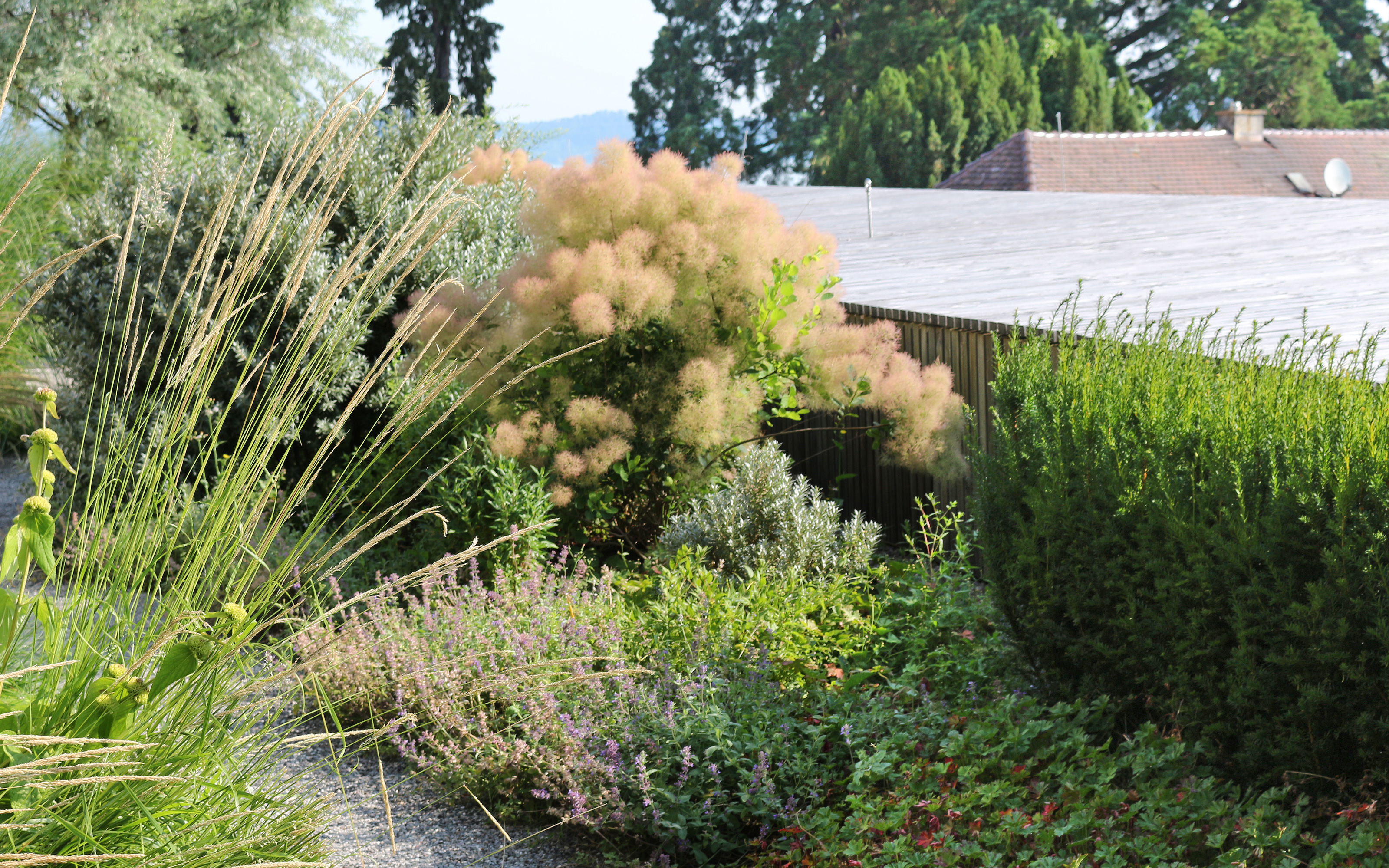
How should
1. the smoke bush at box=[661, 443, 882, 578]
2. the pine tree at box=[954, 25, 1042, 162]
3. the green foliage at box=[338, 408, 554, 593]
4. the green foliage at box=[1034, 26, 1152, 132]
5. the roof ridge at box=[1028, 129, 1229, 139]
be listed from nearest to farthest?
the smoke bush at box=[661, 443, 882, 578]
the green foliage at box=[338, 408, 554, 593]
the roof ridge at box=[1028, 129, 1229, 139]
the pine tree at box=[954, 25, 1042, 162]
the green foliage at box=[1034, 26, 1152, 132]

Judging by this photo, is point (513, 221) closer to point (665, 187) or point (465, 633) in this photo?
point (665, 187)

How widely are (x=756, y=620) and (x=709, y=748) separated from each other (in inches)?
35.7

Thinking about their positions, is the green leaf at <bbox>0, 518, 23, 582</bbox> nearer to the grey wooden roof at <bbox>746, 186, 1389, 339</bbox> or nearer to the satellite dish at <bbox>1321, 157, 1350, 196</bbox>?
the grey wooden roof at <bbox>746, 186, 1389, 339</bbox>

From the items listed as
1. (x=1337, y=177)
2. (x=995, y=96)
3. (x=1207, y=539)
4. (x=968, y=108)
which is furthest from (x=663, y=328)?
(x=968, y=108)

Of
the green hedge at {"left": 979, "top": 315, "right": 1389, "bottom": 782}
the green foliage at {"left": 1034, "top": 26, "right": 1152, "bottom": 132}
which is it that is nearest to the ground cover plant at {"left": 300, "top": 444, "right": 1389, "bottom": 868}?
the green hedge at {"left": 979, "top": 315, "right": 1389, "bottom": 782}

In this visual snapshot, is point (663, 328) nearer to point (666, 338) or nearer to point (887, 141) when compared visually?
point (666, 338)

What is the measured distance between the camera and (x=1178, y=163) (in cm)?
2253

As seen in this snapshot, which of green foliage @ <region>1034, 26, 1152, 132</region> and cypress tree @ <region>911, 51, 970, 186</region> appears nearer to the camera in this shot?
Answer: cypress tree @ <region>911, 51, 970, 186</region>

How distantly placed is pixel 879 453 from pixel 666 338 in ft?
4.64

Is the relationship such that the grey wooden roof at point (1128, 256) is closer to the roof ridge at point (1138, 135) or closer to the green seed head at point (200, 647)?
the green seed head at point (200, 647)

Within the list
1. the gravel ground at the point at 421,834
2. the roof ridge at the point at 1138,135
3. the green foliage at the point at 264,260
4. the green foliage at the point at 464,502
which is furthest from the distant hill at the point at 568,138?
the roof ridge at the point at 1138,135

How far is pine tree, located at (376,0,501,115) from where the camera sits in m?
23.2

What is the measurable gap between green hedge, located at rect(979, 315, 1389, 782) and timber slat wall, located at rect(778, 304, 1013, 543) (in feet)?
3.50

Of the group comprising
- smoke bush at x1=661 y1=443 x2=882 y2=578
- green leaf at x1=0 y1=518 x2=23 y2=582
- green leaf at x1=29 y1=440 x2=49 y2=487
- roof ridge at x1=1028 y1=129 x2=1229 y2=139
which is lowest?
smoke bush at x1=661 y1=443 x2=882 y2=578
